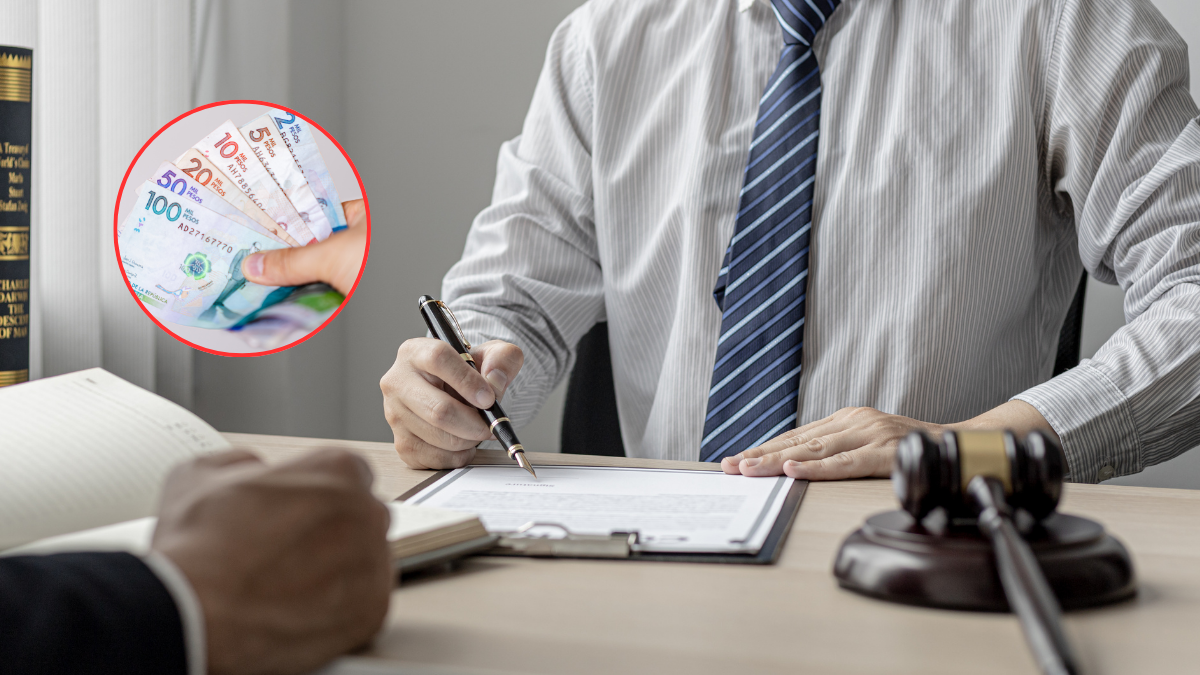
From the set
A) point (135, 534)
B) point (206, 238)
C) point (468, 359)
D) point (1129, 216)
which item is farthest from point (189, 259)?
point (1129, 216)

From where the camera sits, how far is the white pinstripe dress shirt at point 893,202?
1003 mm

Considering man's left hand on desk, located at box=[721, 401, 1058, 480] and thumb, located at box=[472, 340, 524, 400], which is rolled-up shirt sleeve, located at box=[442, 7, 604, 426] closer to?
thumb, located at box=[472, 340, 524, 400]

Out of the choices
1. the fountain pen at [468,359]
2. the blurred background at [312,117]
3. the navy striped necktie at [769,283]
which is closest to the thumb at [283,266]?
the fountain pen at [468,359]

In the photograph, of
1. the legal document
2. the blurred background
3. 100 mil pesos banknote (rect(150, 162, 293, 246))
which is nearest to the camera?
the legal document

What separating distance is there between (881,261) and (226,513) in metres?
0.87

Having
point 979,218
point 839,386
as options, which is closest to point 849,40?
point 979,218

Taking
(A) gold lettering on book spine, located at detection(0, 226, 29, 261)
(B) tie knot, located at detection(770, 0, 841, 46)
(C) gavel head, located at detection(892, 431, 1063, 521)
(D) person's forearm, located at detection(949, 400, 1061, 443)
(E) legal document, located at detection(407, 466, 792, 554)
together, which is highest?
(B) tie knot, located at detection(770, 0, 841, 46)

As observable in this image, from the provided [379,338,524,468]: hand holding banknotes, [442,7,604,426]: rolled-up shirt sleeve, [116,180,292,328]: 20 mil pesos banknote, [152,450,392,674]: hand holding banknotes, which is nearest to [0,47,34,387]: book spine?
[116,180,292,328]: 20 mil pesos banknote

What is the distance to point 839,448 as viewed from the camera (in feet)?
2.40

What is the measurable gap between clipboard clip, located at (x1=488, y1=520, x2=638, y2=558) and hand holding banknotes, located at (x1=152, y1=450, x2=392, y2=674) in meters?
0.15

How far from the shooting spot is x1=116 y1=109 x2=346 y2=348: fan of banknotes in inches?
36.5

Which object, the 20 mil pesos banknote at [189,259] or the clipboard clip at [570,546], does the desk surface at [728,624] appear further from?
the 20 mil pesos banknote at [189,259]

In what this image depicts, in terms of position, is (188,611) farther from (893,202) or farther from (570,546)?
(893,202)

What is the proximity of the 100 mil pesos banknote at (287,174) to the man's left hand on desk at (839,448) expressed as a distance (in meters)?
0.50
